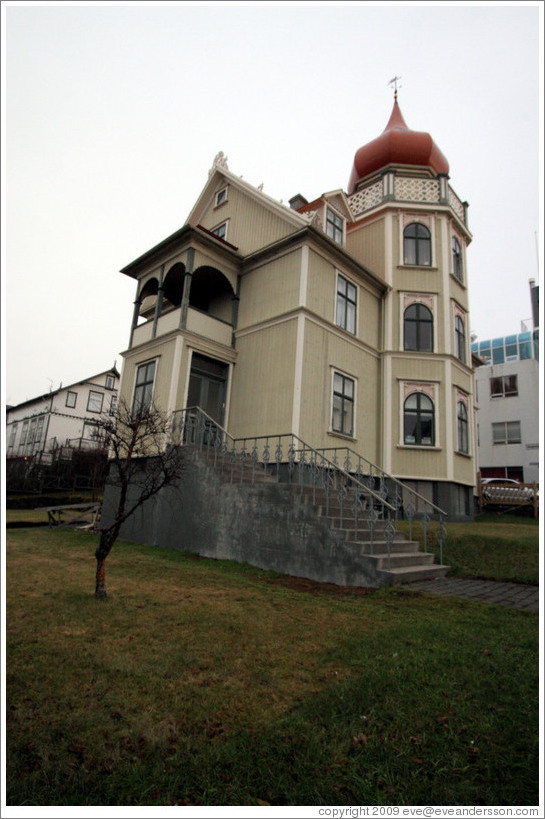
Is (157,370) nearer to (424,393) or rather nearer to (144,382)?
(144,382)

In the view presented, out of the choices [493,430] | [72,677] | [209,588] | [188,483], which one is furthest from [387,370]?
[493,430]

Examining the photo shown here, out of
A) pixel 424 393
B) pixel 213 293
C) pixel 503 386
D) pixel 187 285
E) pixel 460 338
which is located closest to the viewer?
pixel 187 285

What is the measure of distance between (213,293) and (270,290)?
3625 millimetres

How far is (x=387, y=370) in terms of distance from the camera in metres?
17.8

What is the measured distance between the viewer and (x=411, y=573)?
8023 mm

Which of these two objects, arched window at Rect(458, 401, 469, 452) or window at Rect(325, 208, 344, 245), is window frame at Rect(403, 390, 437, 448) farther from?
window at Rect(325, 208, 344, 245)

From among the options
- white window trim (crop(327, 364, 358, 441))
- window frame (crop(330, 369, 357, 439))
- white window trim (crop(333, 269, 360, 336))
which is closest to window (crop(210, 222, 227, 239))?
white window trim (crop(333, 269, 360, 336))

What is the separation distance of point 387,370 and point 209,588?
41.3 feet

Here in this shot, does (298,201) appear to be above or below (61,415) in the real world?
above

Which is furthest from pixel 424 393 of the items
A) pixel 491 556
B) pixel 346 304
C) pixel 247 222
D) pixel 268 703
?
pixel 268 703

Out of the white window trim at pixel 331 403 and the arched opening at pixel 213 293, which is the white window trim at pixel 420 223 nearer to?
the white window trim at pixel 331 403

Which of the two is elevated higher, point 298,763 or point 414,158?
point 414,158

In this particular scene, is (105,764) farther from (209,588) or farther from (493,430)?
(493,430)

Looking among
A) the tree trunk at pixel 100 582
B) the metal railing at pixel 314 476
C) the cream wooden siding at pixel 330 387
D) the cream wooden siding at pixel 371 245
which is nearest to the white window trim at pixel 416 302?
the cream wooden siding at pixel 371 245
